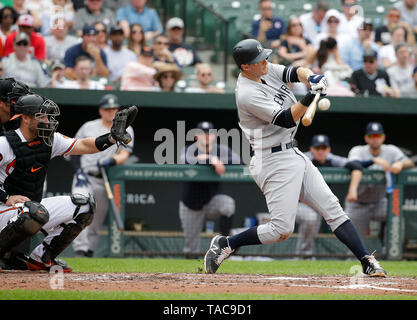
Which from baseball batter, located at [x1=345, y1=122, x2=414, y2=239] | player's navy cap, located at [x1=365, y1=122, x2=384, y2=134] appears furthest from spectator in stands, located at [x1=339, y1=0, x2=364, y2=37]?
baseball batter, located at [x1=345, y1=122, x2=414, y2=239]

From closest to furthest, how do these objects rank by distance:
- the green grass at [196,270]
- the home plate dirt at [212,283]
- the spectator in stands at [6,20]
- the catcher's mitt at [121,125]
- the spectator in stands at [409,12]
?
the green grass at [196,270] < the home plate dirt at [212,283] < the catcher's mitt at [121,125] < the spectator in stands at [6,20] < the spectator in stands at [409,12]

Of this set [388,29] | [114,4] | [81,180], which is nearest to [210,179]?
[81,180]

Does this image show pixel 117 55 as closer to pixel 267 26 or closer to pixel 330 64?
pixel 267 26

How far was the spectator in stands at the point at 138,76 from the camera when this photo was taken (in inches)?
385

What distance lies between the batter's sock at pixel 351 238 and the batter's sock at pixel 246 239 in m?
0.59

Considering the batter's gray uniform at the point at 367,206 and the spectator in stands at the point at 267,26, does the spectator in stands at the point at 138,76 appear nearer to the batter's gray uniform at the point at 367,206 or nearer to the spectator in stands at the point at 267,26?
the spectator in stands at the point at 267,26

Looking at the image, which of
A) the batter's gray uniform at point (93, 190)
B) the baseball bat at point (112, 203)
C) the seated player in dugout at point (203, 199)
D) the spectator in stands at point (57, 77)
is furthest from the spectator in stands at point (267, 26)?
the baseball bat at point (112, 203)

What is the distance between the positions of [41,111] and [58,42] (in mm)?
5086

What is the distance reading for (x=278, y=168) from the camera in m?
5.50

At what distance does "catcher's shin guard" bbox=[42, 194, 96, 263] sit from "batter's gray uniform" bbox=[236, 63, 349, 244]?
124cm

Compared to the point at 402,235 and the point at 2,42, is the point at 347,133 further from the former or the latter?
the point at 2,42

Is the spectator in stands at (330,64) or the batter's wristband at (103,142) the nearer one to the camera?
the batter's wristband at (103,142)

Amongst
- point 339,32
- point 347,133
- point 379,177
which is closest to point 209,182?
point 379,177

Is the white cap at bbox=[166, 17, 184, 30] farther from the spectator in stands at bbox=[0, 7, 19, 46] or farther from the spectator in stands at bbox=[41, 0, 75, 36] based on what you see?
the spectator in stands at bbox=[0, 7, 19, 46]
